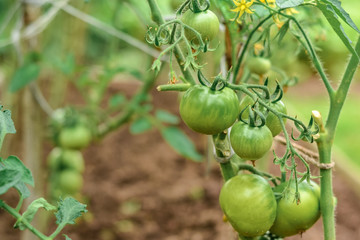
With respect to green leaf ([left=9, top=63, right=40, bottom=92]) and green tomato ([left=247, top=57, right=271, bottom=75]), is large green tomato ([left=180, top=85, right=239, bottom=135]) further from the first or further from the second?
green leaf ([left=9, top=63, right=40, bottom=92])

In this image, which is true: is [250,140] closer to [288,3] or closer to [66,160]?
[288,3]

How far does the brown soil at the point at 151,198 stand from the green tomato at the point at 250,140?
0.97 meters

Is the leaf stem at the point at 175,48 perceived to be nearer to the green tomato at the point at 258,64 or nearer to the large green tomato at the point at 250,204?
the large green tomato at the point at 250,204

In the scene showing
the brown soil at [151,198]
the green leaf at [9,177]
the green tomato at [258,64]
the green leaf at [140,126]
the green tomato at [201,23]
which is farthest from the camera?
the brown soil at [151,198]

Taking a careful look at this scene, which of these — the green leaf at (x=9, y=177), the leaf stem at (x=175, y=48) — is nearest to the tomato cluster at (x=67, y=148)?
the leaf stem at (x=175, y=48)

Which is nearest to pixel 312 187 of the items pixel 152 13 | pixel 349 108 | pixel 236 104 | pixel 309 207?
pixel 309 207

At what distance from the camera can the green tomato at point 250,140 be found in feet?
2.00

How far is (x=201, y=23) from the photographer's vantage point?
2.03 ft

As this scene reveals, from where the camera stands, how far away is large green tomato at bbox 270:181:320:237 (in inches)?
27.3

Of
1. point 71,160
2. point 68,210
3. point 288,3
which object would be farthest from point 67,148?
point 288,3

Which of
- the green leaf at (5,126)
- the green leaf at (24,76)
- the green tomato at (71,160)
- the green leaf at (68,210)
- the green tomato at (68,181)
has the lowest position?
the green tomato at (68,181)

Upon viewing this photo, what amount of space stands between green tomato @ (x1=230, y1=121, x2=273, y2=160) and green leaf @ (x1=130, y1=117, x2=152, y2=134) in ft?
2.98

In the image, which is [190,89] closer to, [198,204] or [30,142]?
[30,142]

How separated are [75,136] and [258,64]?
81 cm
